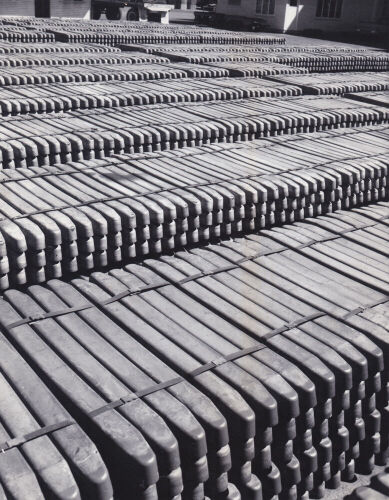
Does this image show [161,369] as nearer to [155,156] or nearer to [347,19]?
[155,156]

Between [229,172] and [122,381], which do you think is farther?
[229,172]

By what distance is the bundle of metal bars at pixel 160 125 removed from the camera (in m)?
12.8

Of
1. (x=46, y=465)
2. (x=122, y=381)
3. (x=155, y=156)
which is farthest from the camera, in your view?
(x=155, y=156)

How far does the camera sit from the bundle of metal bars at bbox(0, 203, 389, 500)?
18.5 ft

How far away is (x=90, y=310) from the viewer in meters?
7.79

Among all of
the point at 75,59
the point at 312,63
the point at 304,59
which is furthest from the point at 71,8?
the point at 75,59

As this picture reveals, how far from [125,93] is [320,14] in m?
41.9

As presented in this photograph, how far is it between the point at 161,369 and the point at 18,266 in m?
3.09

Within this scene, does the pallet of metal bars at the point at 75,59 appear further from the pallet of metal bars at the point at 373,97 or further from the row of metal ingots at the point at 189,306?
the pallet of metal bars at the point at 373,97

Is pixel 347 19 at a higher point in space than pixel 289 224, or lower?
higher

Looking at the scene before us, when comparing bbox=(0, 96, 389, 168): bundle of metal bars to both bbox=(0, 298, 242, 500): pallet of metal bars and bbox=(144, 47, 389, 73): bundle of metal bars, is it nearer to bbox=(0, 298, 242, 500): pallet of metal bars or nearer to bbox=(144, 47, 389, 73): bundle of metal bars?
bbox=(0, 298, 242, 500): pallet of metal bars

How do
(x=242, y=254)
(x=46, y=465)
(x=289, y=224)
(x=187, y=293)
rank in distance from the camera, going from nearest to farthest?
(x=46, y=465), (x=187, y=293), (x=242, y=254), (x=289, y=224)

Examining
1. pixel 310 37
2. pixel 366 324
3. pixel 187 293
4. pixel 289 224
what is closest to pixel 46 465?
pixel 187 293

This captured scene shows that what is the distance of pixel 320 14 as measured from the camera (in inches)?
2120
